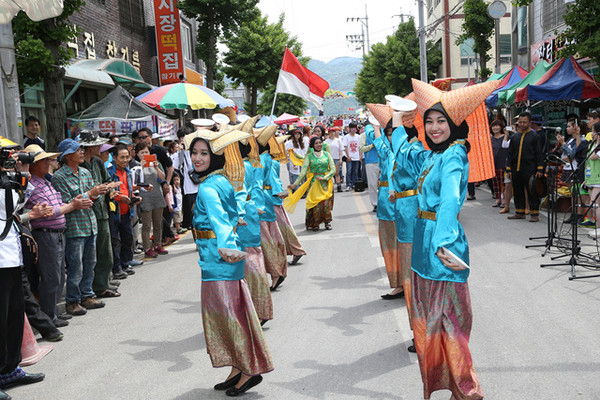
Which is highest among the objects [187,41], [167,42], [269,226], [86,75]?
[187,41]

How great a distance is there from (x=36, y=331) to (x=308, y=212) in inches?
245

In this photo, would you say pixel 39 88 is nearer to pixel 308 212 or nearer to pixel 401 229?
pixel 308 212

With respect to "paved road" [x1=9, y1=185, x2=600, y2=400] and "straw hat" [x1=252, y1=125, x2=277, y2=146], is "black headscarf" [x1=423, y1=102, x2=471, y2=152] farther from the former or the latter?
"straw hat" [x1=252, y1=125, x2=277, y2=146]

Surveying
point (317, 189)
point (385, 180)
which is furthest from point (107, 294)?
point (317, 189)

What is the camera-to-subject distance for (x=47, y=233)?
623 cm

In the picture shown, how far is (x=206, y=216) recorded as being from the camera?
14.2 feet

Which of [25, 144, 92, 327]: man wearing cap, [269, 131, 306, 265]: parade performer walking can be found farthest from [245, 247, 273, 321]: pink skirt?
[269, 131, 306, 265]: parade performer walking

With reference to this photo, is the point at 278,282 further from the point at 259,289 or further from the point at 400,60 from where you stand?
the point at 400,60

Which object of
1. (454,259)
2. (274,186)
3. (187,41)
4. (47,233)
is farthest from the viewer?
(187,41)

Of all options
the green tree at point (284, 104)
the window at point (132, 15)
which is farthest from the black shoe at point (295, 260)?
the green tree at point (284, 104)

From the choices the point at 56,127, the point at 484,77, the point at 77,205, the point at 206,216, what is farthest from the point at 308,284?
the point at 484,77

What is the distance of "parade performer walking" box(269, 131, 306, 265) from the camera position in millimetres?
7944

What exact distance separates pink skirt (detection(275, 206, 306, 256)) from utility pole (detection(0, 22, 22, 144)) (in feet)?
11.4

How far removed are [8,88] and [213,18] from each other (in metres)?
20.9
